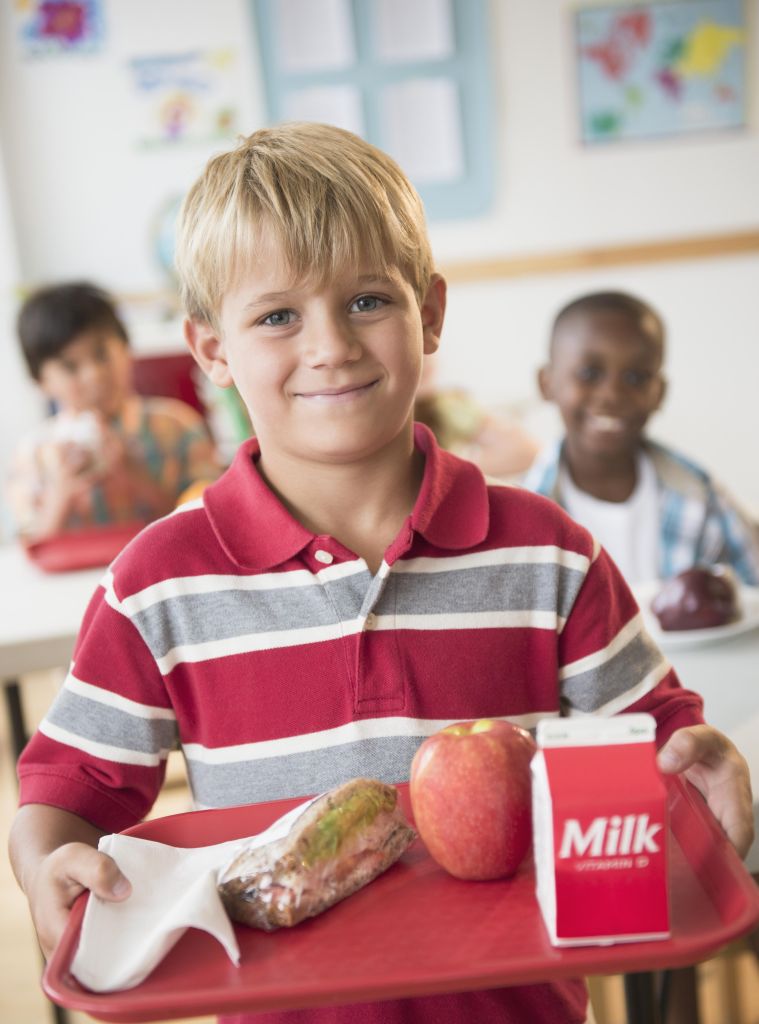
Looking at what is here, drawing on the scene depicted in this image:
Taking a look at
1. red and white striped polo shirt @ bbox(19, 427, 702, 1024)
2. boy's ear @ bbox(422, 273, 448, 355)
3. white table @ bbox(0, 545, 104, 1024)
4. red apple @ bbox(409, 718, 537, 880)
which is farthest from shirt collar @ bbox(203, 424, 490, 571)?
white table @ bbox(0, 545, 104, 1024)

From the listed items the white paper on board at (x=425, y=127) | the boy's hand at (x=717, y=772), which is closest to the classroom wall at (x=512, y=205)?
the white paper on board at (x=425, y=127)

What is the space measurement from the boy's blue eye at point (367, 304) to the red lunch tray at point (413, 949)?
43cm

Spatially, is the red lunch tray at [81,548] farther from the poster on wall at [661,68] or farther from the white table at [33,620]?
the poster on wall at [661,68]

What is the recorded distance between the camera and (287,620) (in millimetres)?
915

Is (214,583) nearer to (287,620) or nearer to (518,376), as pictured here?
(287,620)

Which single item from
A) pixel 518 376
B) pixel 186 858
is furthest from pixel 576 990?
pixel 518 376

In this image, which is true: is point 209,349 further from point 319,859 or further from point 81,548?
point 81,548

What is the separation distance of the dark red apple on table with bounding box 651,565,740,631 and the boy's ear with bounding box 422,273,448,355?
463 mm

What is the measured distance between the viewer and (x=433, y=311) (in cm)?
102

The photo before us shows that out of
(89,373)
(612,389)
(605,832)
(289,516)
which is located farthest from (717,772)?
(89,373)

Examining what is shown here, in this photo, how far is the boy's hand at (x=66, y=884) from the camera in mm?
677

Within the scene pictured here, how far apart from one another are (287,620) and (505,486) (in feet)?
0.78

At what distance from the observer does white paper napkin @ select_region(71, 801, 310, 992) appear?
607 millimetres

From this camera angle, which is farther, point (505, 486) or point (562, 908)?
point (505, 486)
